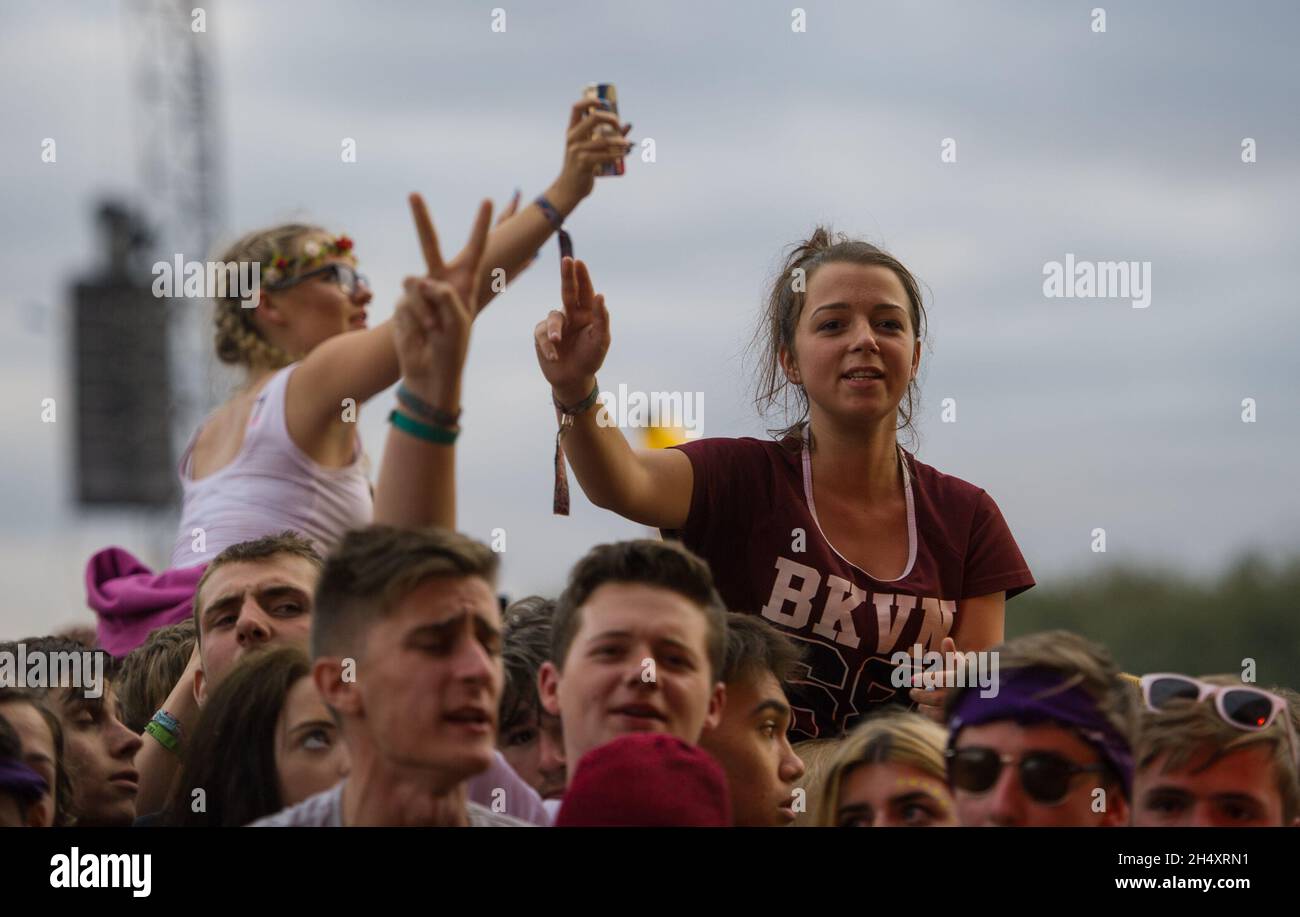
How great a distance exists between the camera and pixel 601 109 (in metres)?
3.78

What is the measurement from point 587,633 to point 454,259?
741 millimetres

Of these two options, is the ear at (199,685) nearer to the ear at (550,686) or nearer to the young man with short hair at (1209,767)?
the ear at (550,686)

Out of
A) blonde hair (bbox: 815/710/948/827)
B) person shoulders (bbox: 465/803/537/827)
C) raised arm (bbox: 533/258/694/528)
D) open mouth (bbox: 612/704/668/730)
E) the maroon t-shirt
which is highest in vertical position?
raised arm (bbox: 533/258/694/528)

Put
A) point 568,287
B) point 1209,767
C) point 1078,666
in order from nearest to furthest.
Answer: point 1078,666
point 1209,767
point 568,287

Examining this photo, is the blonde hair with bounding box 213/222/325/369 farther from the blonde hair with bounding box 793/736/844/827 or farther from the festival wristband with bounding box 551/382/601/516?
the blonde hair with bounding box 793/736/844/827

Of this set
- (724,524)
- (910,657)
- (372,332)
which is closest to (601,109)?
(372,332)

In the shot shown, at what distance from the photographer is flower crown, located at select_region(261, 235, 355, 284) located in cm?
429

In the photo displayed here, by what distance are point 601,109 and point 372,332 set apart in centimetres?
80

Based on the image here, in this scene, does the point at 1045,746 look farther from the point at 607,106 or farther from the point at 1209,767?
the point at 607,106

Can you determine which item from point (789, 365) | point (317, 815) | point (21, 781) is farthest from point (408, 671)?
point (789, 365)

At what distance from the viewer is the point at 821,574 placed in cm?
383

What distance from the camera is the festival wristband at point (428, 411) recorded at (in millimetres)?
2672

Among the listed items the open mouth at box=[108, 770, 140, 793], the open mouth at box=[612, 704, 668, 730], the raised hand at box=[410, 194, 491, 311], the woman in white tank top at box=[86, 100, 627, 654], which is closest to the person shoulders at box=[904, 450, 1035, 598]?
the woman in white tank top at box=[86, 100, 627, 654]
